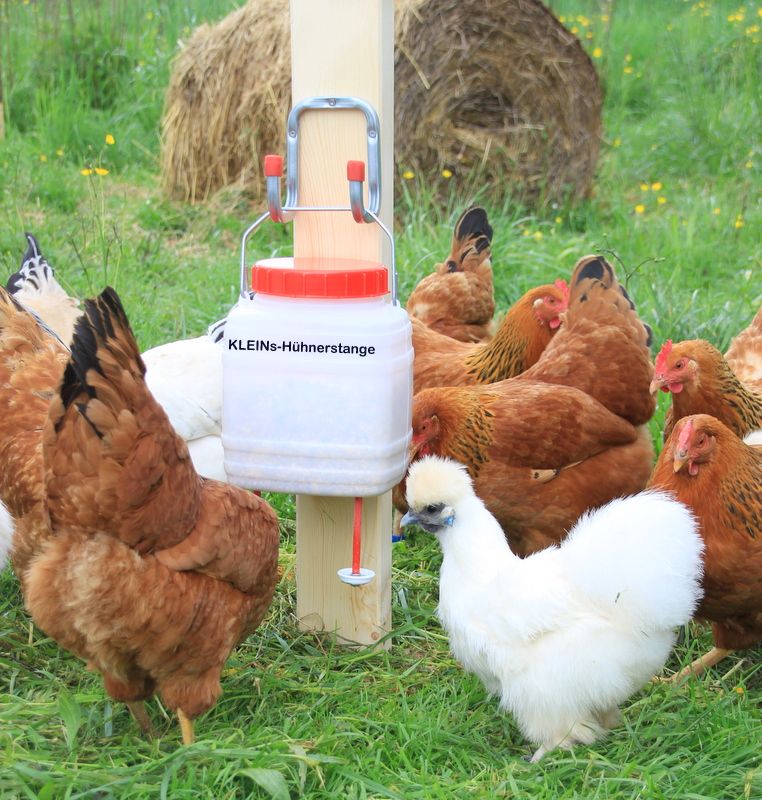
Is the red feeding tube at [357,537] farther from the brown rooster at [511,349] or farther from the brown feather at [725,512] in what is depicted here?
the brown rooster at [511,349]

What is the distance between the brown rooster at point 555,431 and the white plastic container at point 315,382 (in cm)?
96

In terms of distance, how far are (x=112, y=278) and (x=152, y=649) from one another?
3164mm

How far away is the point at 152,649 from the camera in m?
2.39

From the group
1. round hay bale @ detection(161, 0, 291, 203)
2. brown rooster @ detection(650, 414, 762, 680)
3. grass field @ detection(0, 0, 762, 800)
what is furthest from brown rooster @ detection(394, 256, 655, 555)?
round hay bale @ detection(161, 0, 291, 203)

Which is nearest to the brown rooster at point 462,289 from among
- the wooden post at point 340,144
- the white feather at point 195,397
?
the white feather at point 195,397

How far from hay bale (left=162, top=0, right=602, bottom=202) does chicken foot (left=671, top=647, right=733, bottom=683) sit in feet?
13.7

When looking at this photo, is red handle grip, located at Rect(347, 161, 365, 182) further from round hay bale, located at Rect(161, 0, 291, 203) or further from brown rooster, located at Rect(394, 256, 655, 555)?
round hay bale, located at Rect(161, 0, 291, 203)

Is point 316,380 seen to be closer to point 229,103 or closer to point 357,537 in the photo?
point 357,537

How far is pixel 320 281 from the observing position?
2.43 m

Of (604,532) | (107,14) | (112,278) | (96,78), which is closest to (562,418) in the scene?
(604,532)

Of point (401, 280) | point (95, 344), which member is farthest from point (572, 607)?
point (401, 280)

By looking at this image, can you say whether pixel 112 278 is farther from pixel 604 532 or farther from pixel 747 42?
pixel 747 42

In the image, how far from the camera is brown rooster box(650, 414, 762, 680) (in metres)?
2.81

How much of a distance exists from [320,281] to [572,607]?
1.03 m
